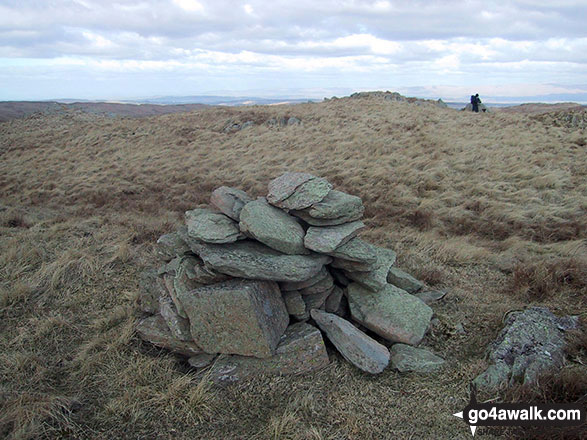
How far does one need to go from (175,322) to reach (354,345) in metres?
2.29

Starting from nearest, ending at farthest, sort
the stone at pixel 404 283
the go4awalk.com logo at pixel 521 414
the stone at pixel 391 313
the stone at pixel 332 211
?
the go4awalk.com logo at pixel 521 414 → the stone at pixel 391 313 → the stone at pixel 332 211 → the stone at pixel 404 283

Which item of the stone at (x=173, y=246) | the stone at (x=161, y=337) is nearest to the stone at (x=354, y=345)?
the stone at (x=161, y=337)

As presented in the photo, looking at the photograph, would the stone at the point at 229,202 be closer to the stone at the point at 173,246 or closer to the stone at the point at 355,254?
the stone at the point at 173,246

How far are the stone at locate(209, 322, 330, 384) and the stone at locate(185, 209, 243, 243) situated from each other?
148 centimetres

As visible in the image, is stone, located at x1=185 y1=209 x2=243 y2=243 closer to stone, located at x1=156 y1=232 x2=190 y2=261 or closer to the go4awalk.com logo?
stone, located at x1=156 y1=232 x2=190 y2=261

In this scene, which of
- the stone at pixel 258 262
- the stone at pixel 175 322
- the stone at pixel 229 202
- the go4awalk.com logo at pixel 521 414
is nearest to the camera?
the go4awalk.com logo at pixel 521 414

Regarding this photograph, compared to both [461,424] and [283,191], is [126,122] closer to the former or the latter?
[283,191]

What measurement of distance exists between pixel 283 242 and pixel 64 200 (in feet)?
39.8

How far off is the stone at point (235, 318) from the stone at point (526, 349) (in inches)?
94.6

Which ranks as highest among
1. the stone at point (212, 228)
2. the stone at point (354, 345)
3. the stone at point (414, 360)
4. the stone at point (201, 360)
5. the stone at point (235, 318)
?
the stone at point (212, 228)

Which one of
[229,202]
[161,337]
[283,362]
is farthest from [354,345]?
[229,202]

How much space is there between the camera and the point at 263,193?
13445 millimetres

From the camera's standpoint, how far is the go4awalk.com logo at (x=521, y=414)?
135 inches

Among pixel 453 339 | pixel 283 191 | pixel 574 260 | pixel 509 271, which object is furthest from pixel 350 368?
pixel 574 260
